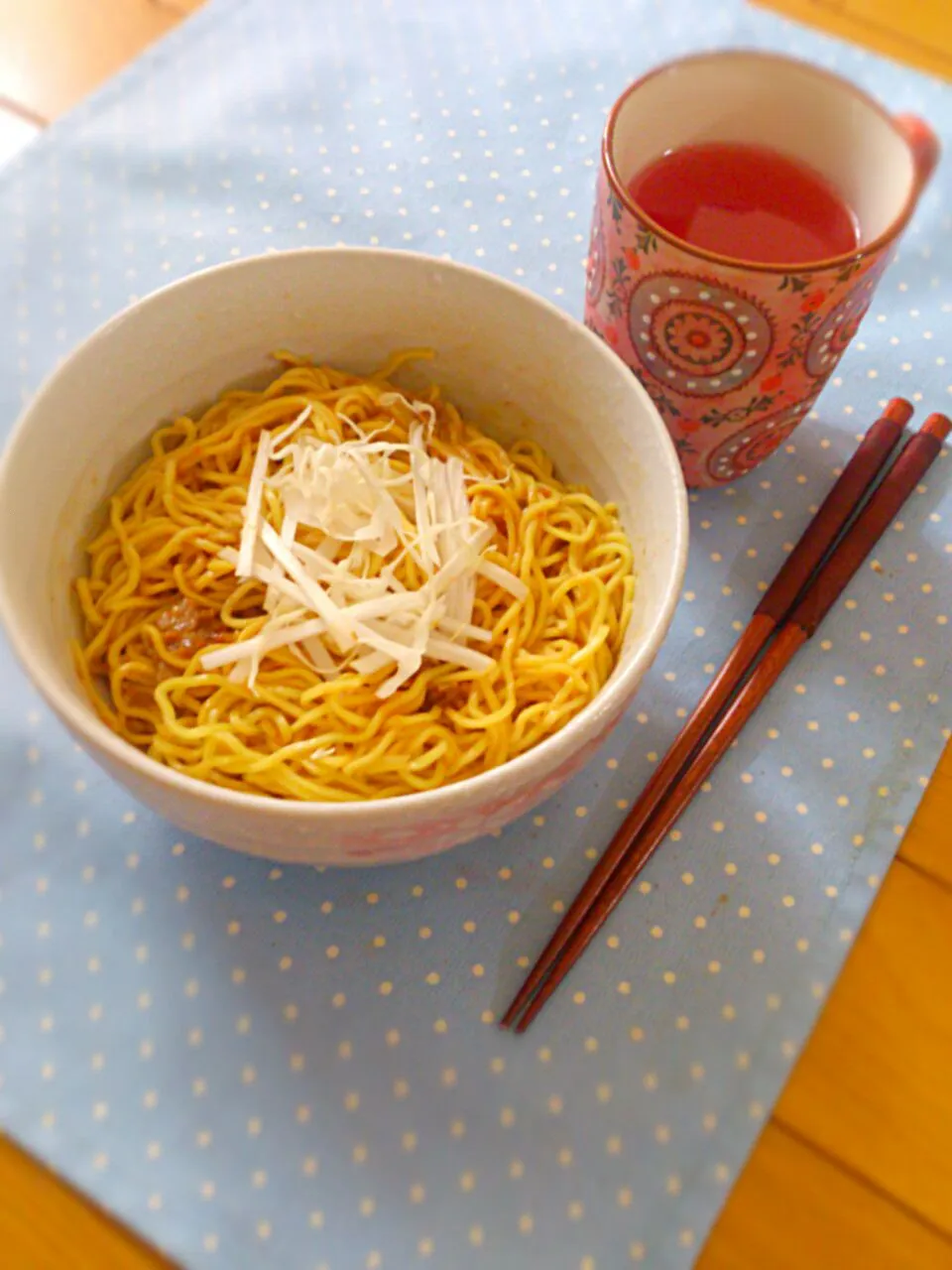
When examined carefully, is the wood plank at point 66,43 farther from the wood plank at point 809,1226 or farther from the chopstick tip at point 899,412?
the wood plank at point 809,1226

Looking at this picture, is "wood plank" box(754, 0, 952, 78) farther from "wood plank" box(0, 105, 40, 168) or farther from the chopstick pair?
"wood plank" box(0, 105, 40, 168)

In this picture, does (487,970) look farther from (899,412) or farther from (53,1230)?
(899,412)

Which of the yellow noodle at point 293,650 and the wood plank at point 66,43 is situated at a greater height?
the wood plank at point 66,43

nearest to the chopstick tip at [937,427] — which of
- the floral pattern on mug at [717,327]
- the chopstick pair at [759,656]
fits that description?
the chopstick pair at [759,656]

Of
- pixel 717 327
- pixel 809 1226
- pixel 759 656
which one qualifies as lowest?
pixel 809 1226

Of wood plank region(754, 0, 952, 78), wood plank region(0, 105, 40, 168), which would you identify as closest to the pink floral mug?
wood plank region(754, 0, 952, 78)

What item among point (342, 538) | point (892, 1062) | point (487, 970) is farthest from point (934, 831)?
point (342, 538)
